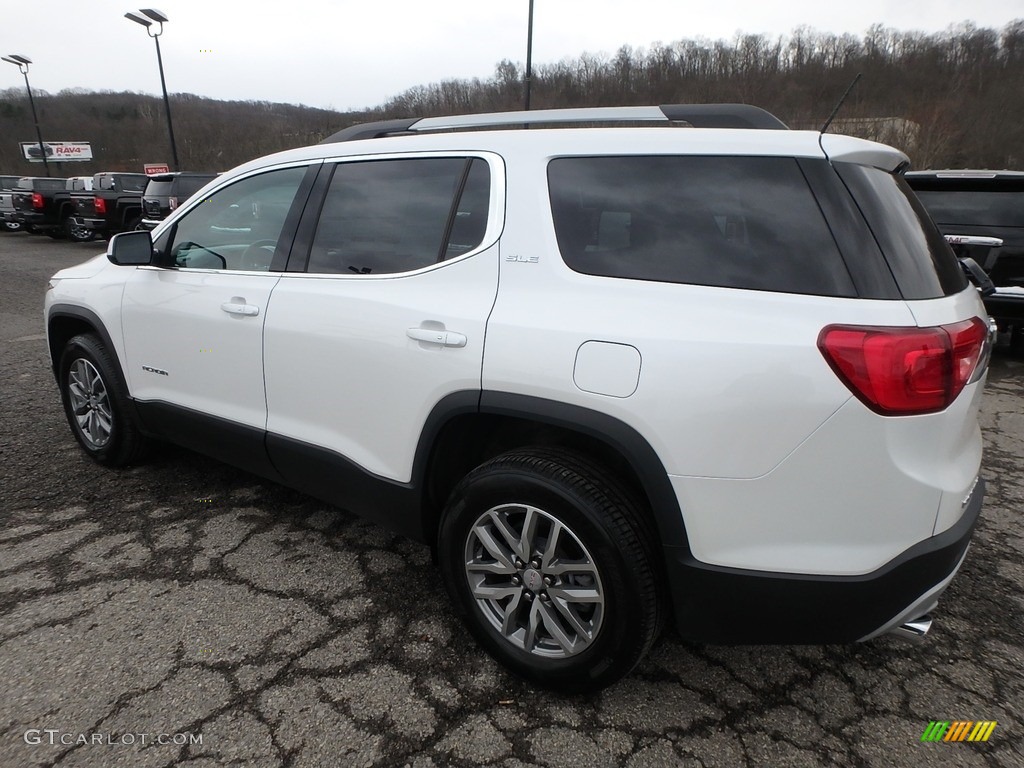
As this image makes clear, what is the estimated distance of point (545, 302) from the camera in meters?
1.98

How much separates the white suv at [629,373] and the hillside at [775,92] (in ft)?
26.0

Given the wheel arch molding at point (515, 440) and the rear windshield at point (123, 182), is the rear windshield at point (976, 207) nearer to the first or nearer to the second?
the wheel arch molding at point (515, 440)

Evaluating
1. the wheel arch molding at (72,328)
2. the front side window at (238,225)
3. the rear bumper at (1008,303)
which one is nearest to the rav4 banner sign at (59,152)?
the wheel arch molding at (72,328)

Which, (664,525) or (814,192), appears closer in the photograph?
(814,192)

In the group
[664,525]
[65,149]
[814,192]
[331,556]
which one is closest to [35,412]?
[331,556]

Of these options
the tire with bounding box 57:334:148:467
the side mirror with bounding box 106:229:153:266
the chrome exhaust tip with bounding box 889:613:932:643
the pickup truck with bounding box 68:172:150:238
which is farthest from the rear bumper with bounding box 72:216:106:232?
the chrome exhaust tip with bounding box 889:613:932:643

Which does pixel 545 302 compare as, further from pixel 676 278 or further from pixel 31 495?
pixel 31 495

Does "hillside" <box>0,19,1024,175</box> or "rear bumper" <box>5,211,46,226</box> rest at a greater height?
"hillside" <box>0,19,1024,175</box>

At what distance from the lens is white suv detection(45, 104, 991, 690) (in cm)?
163

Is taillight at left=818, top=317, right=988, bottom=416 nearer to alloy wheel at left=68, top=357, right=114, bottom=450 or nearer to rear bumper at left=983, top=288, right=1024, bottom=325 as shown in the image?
alloy wheel at left=68, top=357, right=114, bottom=450

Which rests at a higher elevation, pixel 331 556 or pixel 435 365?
pixel 435 365

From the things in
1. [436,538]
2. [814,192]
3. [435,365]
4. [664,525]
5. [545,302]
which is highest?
[814,192]

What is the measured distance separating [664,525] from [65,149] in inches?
2511

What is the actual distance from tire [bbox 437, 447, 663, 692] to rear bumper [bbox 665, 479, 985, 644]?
0.13 m
